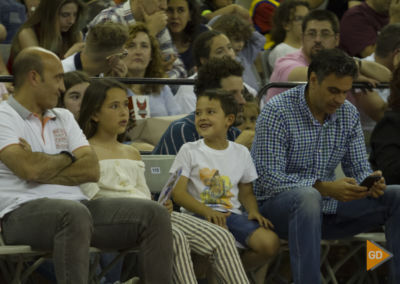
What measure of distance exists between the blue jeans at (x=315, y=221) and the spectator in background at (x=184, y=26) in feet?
8.93

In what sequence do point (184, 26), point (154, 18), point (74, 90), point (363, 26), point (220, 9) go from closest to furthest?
1. point (74, 90)
2. point (154, 18)
3. point (184, 26)
4. point (363, 26)
5. point (220, 9)

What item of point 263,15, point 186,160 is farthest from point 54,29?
point 263,15

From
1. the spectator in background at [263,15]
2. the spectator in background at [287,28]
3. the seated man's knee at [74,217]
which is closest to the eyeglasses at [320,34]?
the spectator in background at [287,28]

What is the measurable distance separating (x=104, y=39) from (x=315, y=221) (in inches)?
84.3

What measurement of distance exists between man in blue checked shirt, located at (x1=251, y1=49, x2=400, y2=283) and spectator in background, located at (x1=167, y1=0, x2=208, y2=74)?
95.3 inches

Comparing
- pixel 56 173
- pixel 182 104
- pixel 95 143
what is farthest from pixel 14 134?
pixel 182 104

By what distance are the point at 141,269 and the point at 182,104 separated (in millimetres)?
2424

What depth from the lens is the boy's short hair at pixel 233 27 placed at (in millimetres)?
7738

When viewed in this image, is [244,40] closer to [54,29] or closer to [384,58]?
[384,58]

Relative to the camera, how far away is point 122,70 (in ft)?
20.1

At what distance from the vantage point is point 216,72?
559 centimetres

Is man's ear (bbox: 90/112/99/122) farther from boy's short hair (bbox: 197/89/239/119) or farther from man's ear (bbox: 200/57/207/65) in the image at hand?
man's ear (bbox: 200/57/207/65)

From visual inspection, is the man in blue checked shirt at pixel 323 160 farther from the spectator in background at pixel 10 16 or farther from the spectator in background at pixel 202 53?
the spectator in background at pixel 10 16

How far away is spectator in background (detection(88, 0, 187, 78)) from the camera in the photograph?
7.05 metres
